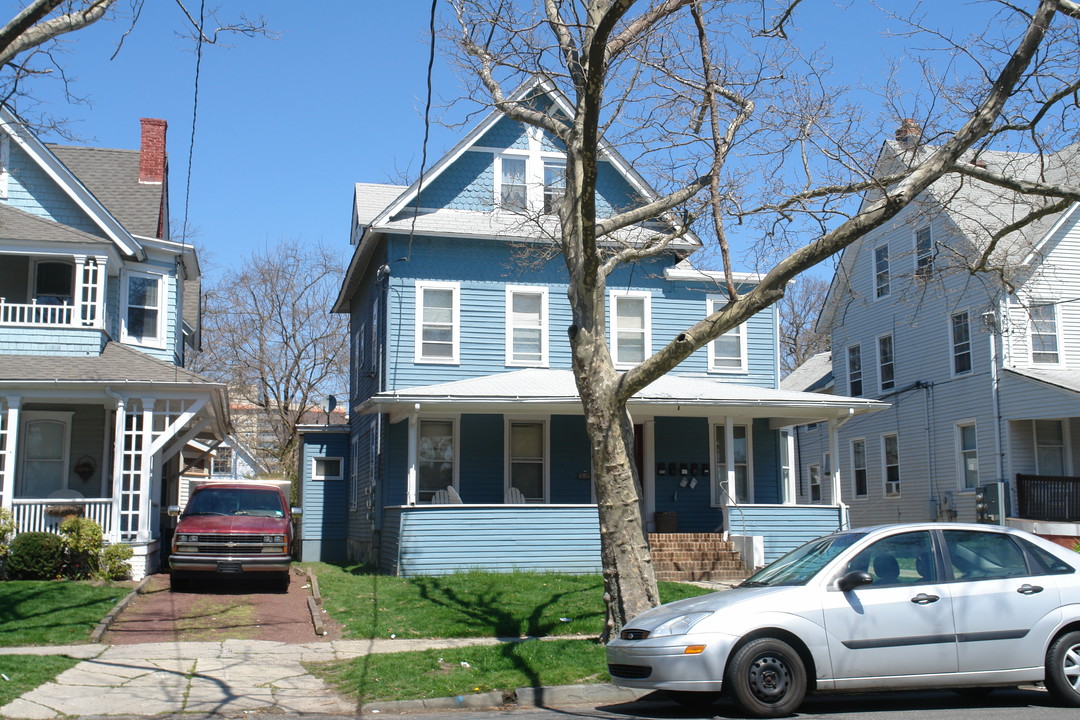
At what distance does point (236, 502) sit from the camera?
1772cm

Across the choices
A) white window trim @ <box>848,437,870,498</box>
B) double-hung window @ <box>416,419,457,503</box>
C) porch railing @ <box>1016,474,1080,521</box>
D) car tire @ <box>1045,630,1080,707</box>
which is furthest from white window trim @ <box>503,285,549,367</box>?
car tire @ <box>1045,630,1080,707</box>

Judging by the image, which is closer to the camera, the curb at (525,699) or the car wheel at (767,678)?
the car wheel at (767,678)

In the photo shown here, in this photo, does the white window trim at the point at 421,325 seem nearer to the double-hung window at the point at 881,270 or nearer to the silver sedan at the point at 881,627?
the silver sedan at the point at 881,627

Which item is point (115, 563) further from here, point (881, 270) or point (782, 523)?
point (881, 270)

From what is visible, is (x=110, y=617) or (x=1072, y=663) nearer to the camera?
(x=1072, y=663)

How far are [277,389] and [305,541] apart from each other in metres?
14.8

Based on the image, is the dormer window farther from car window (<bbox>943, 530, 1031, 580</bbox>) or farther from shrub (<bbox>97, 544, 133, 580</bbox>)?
car window (<bbox>943, 530, 1031, 580</bbox>)

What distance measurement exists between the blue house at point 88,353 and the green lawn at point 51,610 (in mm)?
2582

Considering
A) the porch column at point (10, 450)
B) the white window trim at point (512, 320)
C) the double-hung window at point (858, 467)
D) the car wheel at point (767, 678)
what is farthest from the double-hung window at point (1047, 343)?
the porch column at point (10, 450)

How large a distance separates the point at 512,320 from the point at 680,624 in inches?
560

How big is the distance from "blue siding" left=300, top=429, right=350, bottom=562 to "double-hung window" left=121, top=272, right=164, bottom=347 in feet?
19.1

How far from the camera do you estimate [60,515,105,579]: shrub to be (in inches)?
663

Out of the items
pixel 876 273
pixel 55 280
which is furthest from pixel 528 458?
pixel 876 273

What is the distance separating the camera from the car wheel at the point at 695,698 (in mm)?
8500
